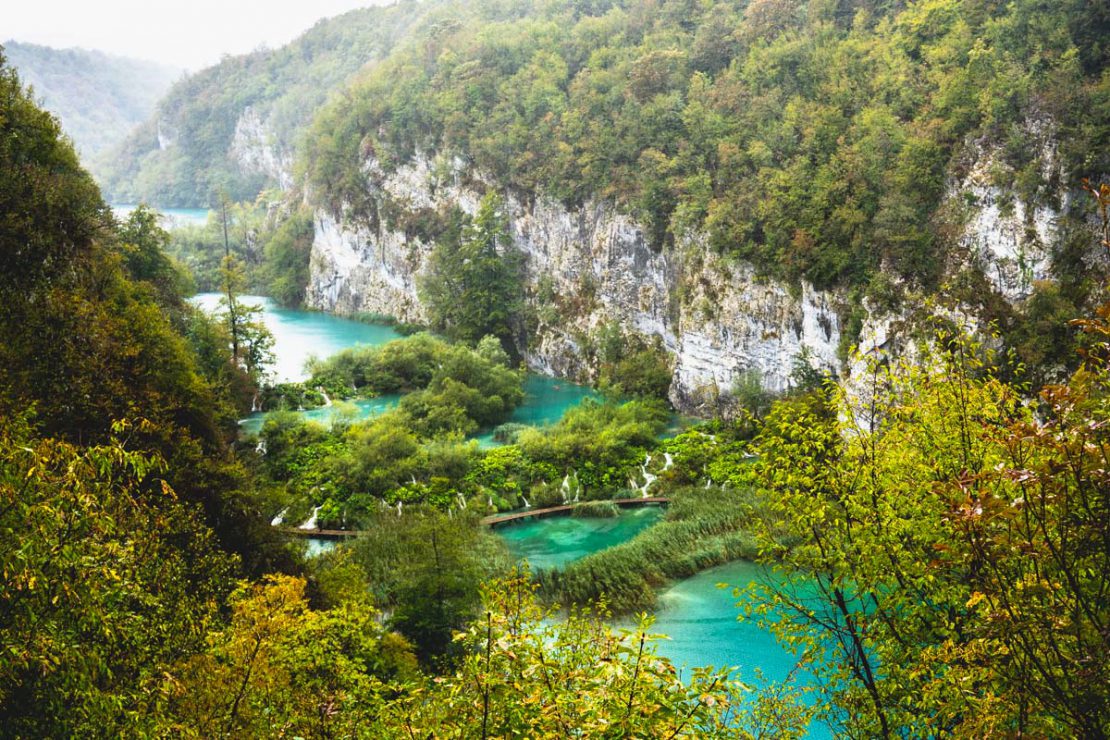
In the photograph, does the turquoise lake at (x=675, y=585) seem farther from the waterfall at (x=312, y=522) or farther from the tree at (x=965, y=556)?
the tree at (x=965, y=556)

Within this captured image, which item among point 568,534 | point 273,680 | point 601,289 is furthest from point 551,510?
point 601,289

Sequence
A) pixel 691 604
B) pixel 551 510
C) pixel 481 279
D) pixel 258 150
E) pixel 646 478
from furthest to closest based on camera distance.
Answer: pixel 258 150
pixel 481 279
pixel 646 478
pixel 551 510
pixel 691 604

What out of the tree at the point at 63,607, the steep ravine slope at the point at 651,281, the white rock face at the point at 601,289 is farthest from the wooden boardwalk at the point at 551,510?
the tree at the point at 63,607

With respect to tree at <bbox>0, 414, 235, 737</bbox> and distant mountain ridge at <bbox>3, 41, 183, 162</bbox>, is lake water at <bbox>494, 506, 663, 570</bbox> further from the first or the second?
distant mountain ridge at <bbox>3, 41, 183, 162</bbox>

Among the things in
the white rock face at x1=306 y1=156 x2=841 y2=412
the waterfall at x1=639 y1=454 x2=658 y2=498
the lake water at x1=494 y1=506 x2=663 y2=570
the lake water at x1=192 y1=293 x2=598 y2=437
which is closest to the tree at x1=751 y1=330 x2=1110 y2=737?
the lake water at x1=494 y1=506 x2=663 y2=570

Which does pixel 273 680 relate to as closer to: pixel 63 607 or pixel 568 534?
pixel 63 607

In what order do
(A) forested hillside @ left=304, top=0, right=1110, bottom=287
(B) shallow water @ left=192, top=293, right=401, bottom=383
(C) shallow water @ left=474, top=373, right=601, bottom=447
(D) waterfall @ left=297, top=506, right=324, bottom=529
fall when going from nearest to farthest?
(D) waterfall @ left=297, top=506, right=324, bottom=529 < (A) forested hillside @ left=304, top=0, right=1110, bottom=287 < (C) shallow water @ left=474, top=373, right=601, bottom=447 < (B) shallow water @ left=192, top=293, right=401, bottom=383
